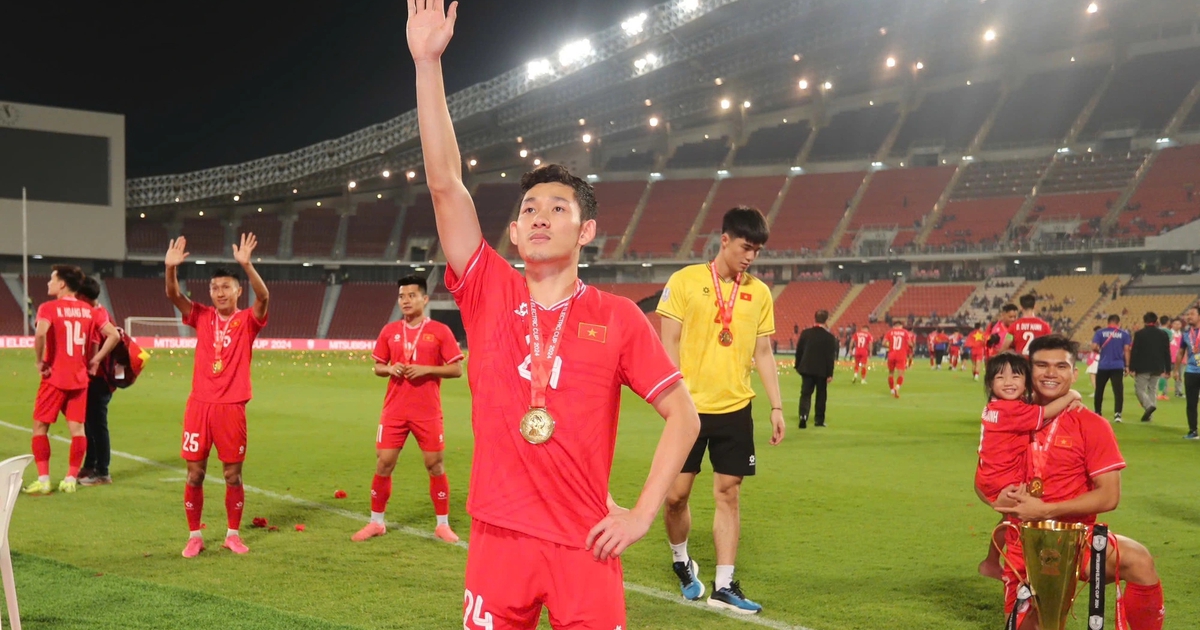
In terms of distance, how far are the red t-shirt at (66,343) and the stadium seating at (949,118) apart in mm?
54473

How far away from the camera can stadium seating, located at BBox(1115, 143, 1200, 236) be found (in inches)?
1799

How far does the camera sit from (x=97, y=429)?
967 centimetres

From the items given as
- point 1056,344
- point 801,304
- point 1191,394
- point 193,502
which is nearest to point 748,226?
point 1056,344

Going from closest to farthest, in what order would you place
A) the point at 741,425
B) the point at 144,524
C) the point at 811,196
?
1. the point at 741,425
2. the point at 144,524
3. the point at 811,196

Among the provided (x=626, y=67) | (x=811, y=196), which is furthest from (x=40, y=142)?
(x=811, y=196)

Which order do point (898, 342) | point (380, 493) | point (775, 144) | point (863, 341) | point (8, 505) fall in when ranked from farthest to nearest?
point (775, 144) < point (863, 341) < point (898, 342) < point (380, 493) < point (8, 505)

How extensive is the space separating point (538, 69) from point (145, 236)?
98.1 ft

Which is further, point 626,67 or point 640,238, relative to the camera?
point 640,238

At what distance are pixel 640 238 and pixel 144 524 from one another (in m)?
54.1

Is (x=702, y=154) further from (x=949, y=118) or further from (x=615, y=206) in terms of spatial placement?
(x=949, y=118)

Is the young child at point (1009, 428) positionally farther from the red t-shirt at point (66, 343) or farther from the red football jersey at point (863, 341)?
the red football jersey at point (863, 341)

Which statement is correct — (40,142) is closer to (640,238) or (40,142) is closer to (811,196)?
(640,238)

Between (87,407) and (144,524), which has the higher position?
(87,407)

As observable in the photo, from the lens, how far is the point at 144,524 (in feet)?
25.0
